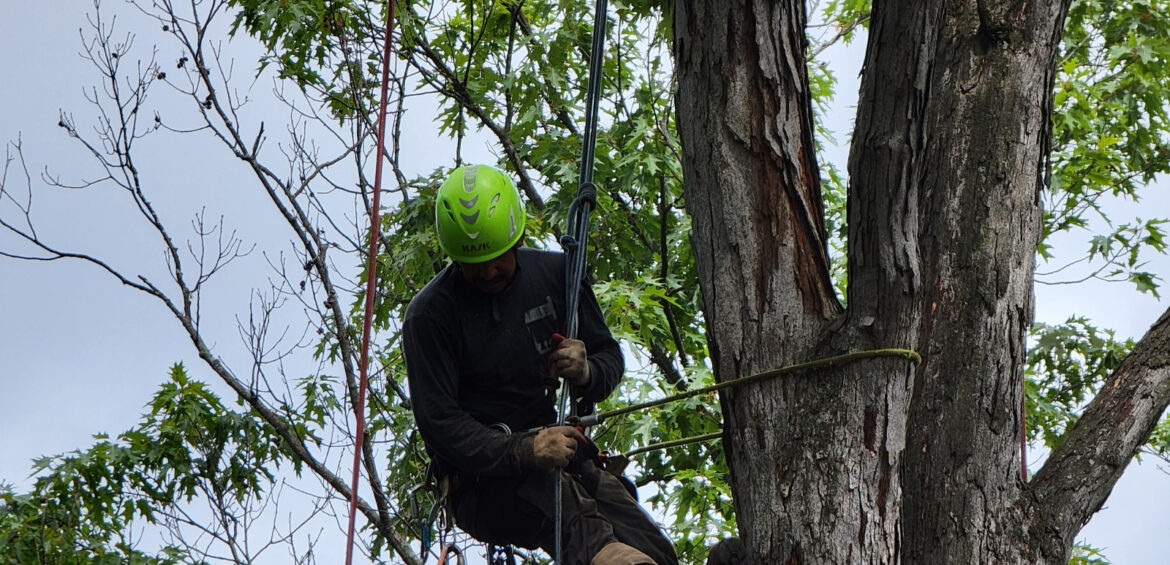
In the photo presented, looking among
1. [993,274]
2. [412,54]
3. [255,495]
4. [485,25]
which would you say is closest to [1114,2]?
[485,25]

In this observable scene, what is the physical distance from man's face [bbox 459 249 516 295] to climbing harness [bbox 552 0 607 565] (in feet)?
0.56

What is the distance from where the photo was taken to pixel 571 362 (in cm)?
303

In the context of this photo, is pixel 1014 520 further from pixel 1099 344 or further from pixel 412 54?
pixel 412 54

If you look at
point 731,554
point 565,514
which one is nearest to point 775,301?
point 731,554

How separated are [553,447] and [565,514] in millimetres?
248

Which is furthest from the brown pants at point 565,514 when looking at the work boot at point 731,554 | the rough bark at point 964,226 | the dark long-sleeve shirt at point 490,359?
the rough bark at point 964,226

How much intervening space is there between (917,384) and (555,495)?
0.94 meters

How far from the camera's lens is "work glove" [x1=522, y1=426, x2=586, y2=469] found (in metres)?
2.92

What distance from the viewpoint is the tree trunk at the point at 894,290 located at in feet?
7.97

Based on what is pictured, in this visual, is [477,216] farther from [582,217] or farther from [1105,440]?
[1105,440]

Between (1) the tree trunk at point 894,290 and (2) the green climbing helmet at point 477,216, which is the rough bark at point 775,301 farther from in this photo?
(2) the green climbing helmet at point 477,216

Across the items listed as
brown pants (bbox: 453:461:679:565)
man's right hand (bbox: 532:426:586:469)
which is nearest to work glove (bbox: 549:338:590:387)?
man's right hand (bbox: 532:426:586:469)

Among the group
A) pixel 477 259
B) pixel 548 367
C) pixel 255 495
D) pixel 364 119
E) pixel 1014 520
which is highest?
pixel 364 119

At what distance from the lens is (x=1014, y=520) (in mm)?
2846
